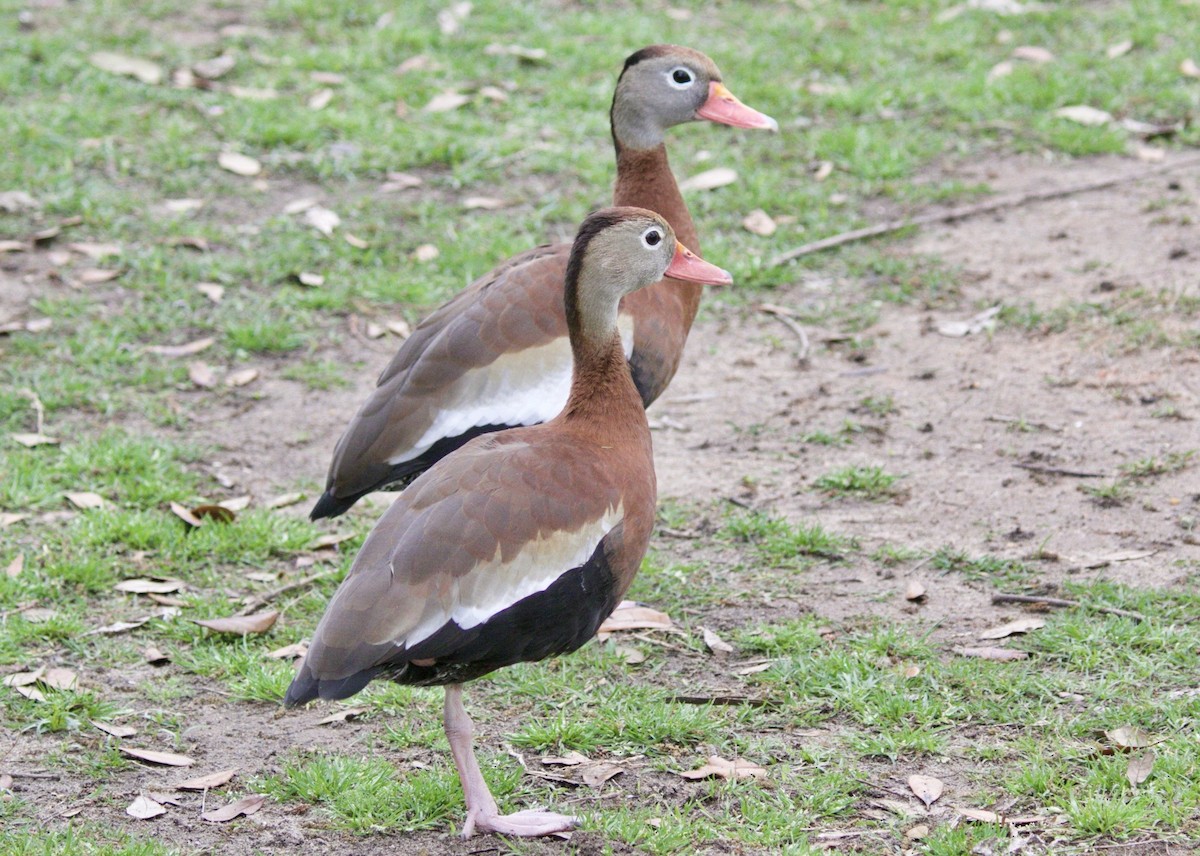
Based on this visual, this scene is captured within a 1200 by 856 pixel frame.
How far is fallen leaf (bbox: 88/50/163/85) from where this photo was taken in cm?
868

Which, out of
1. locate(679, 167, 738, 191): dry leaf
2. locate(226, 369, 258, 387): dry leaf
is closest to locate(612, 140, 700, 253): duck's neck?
locate(226, 369, 258, 387): dry leaf

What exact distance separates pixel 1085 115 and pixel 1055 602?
422cm

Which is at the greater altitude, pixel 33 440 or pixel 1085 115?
pixel 1085 115

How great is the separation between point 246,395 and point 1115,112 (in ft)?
16.0

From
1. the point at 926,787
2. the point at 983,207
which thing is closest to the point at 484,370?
the point at 926,787

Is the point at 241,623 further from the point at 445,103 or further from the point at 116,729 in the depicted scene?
the point at 445,103

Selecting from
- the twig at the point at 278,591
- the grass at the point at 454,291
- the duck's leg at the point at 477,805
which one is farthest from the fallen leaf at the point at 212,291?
the duck's leg at the point at 477,805

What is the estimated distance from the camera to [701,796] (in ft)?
12.4

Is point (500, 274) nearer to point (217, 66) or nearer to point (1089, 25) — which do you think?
point (217, 66)

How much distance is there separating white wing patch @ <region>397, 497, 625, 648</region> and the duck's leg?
313 millimetres

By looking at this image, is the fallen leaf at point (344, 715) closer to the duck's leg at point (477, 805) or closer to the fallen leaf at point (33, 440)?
the duck's leg at point (477, 805)

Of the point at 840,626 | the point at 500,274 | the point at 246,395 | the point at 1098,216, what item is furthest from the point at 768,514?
the point at 1098,216

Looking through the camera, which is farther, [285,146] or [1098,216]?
[285,146]

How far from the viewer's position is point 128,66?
28.7 feet
